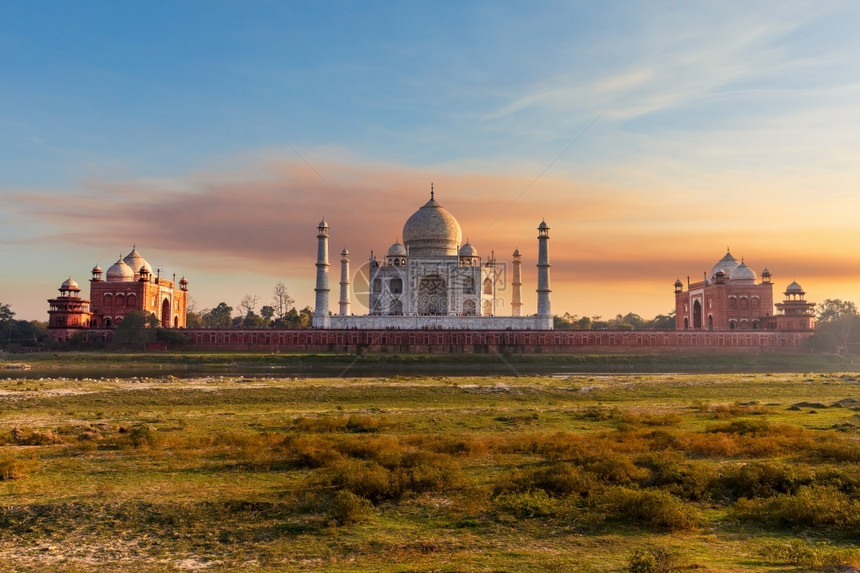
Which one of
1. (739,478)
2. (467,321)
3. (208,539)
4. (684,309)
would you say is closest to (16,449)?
(208,539)

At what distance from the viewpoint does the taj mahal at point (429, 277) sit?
223 feet

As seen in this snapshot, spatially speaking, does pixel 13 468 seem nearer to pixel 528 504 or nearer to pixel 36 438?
pixel 36 438

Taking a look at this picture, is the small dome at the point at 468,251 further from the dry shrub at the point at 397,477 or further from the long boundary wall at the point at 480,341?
the dry shrub at the point at 397,477

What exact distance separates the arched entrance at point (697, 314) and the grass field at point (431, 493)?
5784 cm

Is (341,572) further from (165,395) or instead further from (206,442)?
(165,395)

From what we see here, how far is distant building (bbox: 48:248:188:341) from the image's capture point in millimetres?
63000

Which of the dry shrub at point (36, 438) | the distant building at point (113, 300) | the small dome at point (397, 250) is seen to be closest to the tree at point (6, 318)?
the distant building at point (113, 300)

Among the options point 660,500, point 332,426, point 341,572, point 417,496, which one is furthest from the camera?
point 332,426

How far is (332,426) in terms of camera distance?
61.5 ft

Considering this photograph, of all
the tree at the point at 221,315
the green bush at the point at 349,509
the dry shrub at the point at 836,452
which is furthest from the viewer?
the tree at the point at 221,315

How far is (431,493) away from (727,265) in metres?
69.5

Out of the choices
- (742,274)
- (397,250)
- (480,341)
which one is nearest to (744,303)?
(742,274)

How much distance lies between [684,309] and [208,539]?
3012 inches

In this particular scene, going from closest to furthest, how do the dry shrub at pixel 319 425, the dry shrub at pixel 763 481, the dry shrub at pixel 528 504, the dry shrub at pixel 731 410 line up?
the dry shrub at pixel 528 504
the dry shrub at pixel 763 481
the dry shrub at pixel 319 425
the dry shrub at pixel 731 410
